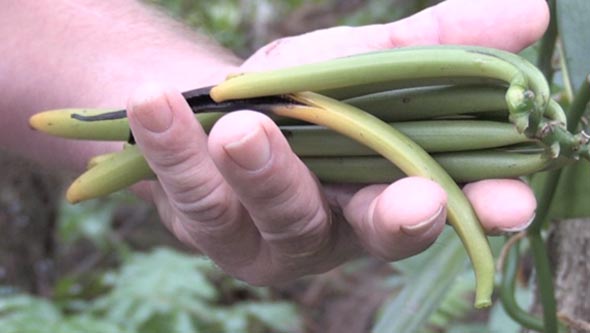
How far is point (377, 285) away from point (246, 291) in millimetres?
394

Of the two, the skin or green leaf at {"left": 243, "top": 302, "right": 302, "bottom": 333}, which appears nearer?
the skin

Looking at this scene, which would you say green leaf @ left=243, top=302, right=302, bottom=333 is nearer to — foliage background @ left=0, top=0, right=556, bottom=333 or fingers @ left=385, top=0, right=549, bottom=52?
foliage background @ left=0, top=0, right=556, bottom=333

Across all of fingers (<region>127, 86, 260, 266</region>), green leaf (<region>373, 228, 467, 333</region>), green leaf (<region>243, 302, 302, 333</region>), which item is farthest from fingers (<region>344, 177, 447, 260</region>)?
green leaf (<region>243, 302, 302, 333</region>)

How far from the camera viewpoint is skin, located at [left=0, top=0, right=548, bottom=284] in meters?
0.53

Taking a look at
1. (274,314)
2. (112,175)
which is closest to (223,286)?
(274,314)

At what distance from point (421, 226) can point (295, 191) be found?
0.11 m

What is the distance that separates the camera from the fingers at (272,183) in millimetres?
516

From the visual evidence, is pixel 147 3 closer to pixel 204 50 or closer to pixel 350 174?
pixel 204 50

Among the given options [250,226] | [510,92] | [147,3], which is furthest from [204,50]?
[510,92]

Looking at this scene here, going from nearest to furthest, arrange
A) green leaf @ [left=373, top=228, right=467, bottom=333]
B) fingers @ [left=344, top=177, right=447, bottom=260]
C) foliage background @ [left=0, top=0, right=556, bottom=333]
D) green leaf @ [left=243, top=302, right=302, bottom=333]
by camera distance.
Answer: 1. fingers @ [left=344, top=177, right=447, bottom=260]
2. green leaf @ [left=373, top=228, right=467, bottom=333]
3. foliage background @ [left=0, top=0, right=556, bottom=333]
4. green leaf @ [left=243, top=302, right=302, bottom=333]

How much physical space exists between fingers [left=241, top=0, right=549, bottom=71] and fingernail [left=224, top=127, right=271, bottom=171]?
0.71ft

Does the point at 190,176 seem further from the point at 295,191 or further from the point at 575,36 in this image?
the point at 575,36

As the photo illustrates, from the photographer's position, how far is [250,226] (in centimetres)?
69

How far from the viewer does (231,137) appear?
512 millimetres
